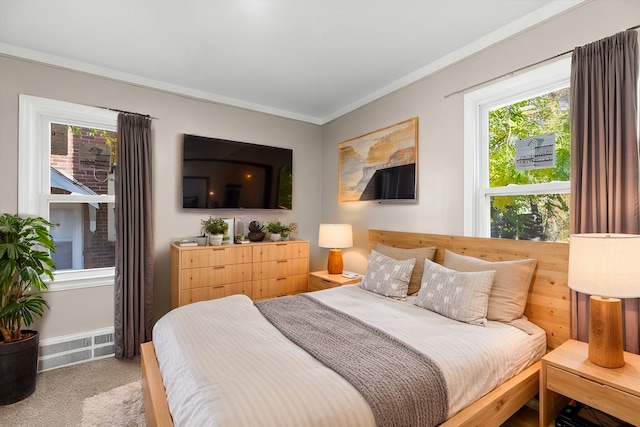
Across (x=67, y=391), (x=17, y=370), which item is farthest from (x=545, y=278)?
(x=17, y=370)

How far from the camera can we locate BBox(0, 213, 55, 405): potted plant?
221 centimetres

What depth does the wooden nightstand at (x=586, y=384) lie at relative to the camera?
4.55 feet

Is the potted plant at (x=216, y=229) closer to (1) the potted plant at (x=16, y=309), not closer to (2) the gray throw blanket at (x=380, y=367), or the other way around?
(1) the potted plant at (x=16, y=309)

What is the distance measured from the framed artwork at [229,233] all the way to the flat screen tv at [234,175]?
0.19 m

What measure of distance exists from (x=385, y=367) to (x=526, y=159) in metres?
1.97

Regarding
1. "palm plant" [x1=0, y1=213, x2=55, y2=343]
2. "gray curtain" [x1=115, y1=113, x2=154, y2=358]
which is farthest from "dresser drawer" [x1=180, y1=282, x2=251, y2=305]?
"palm plant" [x1=0, y1=213, x2=55, y2=343]

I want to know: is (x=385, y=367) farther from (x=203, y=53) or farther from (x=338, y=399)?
(x=203, y=53)

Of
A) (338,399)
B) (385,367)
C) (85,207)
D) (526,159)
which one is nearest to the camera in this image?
(338,399)

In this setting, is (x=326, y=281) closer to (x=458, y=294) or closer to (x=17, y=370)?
(x=458, y=294)

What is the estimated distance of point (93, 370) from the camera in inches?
106

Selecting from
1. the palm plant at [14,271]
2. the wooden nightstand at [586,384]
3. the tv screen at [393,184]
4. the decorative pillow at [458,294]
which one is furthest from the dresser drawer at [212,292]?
the wooden nightstand at [586,384]

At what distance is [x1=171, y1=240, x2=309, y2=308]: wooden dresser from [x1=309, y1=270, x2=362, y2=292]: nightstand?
168mm

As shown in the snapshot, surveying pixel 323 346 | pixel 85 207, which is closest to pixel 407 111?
pixel 323 346

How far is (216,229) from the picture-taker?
3.31 m
